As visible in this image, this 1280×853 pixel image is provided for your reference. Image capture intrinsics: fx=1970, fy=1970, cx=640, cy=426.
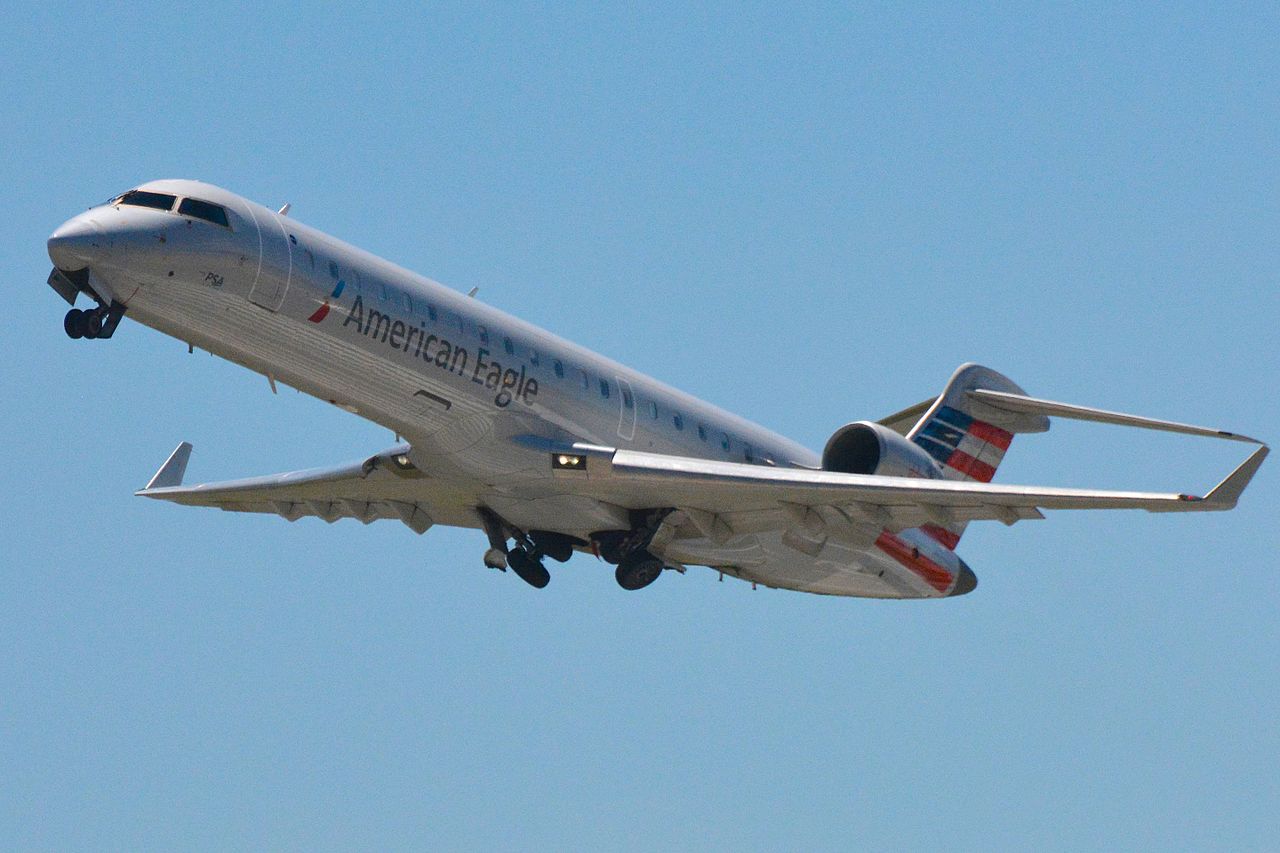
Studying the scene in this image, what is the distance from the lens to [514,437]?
23.2m

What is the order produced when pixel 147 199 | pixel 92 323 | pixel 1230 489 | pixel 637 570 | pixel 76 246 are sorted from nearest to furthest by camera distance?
pixel 1230 489 → pixel 76 246 → pixel 92 323 → pixel 147 199 → pixel 637 570

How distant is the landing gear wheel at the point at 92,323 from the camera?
2084 centimetres

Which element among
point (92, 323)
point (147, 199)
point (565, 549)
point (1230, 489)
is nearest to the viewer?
point (1230, 489)

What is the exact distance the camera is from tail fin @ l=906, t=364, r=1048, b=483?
28469 mm

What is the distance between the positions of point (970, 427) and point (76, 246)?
1366 centimetres

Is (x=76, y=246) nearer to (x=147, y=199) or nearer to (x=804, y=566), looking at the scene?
(x=147, y=199)

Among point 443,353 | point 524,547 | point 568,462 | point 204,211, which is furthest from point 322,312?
point 524,547

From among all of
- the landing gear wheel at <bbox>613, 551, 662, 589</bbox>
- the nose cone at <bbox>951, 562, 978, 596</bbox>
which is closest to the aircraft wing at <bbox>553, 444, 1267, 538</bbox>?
the landing gear wheel at <bbox>613, 551, 662, 589</bbox>

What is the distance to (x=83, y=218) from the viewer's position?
2077cm

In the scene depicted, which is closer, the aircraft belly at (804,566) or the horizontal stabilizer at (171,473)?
the aircraft belly at (804,566)

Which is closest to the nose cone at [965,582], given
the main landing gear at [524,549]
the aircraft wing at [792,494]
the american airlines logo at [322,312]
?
the aircraft wing at [792,494]

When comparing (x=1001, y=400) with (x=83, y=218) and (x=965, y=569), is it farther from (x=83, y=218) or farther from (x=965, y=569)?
(x=83, y=218)

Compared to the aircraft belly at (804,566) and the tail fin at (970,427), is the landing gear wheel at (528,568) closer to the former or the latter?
the aircraft belly at (804,566)

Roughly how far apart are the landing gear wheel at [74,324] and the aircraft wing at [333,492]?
15.1ft
